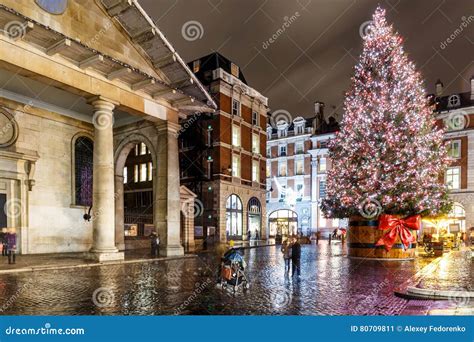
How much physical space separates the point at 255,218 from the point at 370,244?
26.6m

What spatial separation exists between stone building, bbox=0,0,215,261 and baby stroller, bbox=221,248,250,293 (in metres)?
8.72

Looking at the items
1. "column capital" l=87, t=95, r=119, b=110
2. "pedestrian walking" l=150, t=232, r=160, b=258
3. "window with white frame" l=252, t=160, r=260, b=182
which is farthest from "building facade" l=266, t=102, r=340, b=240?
"column capital" l=87, t=95, r=119, b=110

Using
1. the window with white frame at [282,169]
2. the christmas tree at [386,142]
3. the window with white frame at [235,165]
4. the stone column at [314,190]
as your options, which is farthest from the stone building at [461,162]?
the christmas tree at [386,142]

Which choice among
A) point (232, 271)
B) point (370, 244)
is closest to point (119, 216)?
point (370, 244)

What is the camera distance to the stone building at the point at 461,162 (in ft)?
147

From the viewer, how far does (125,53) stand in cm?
1883

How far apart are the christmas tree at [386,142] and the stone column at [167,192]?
887 centimetres

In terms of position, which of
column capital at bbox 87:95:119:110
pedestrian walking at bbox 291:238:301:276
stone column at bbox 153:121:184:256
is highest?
column capital at bbox 87:95:119:110

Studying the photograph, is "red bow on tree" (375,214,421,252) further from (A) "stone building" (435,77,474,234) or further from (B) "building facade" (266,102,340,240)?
(B) "building facade" (266,102,340,240)

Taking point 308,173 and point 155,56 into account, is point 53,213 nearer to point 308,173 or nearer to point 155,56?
point 155,56

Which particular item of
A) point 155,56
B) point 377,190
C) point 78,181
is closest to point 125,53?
point 155,56

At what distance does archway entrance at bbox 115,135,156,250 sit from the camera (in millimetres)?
24172

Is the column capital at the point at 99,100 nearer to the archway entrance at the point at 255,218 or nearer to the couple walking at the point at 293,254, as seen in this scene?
the couple walking at the point at 293,254

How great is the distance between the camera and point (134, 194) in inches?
1832
